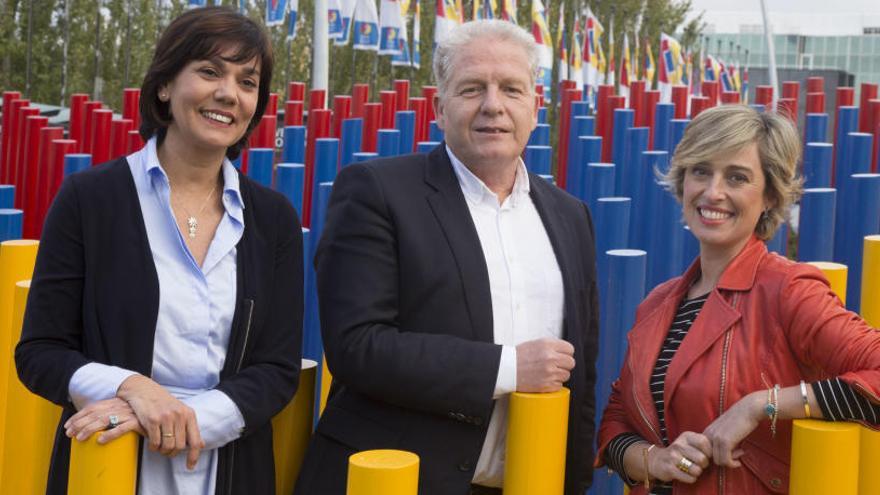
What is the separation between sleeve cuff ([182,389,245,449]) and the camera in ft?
8.63

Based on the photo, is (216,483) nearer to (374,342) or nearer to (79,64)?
(374,342)

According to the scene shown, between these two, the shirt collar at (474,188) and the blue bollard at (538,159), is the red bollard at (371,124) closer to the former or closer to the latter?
the blue bollard at (538,159)

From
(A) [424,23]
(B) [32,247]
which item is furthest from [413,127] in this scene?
(A) [424,23]

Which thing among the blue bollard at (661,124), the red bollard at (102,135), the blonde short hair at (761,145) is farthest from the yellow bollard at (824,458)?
the blue bollard at (661,124)

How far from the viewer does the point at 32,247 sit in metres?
3.57

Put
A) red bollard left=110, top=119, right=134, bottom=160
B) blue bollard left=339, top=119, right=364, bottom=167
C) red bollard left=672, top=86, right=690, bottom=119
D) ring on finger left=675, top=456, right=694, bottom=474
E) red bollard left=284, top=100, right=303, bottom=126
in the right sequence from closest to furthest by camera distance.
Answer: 1. ring on finger left=675, top=456, right=694, bottom=474
2. red bollard left=110, top=119, right=134, bottom=160
3. blue bollard left=339, top=119, right=364, bottom=167
4. red bollard left=284, top=100, right=303, bottom=126
5. red bollard left=672, top=86, right=690, bottom=119

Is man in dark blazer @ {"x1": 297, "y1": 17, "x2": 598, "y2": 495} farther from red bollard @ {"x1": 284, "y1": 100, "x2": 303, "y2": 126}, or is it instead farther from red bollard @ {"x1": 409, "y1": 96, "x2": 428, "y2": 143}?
red bollard @ {"x1": 409, "y1": 96, "x2": 428, "y2": 143}

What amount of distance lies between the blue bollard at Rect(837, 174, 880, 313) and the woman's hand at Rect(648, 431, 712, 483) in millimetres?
2658

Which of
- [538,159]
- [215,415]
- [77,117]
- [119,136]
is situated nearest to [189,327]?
[215,415]

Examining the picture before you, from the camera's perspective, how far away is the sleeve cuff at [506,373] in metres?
2.70

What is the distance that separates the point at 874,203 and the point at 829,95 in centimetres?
2342

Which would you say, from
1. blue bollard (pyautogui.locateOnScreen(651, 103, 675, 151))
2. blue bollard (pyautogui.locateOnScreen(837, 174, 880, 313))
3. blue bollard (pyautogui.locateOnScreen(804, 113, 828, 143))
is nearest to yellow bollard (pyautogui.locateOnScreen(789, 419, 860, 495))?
blue bollard (pyautogui.locateOnScreen(837, 174, 880, 313))

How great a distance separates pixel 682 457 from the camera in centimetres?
261

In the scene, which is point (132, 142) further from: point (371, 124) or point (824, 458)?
point (824, 458)
